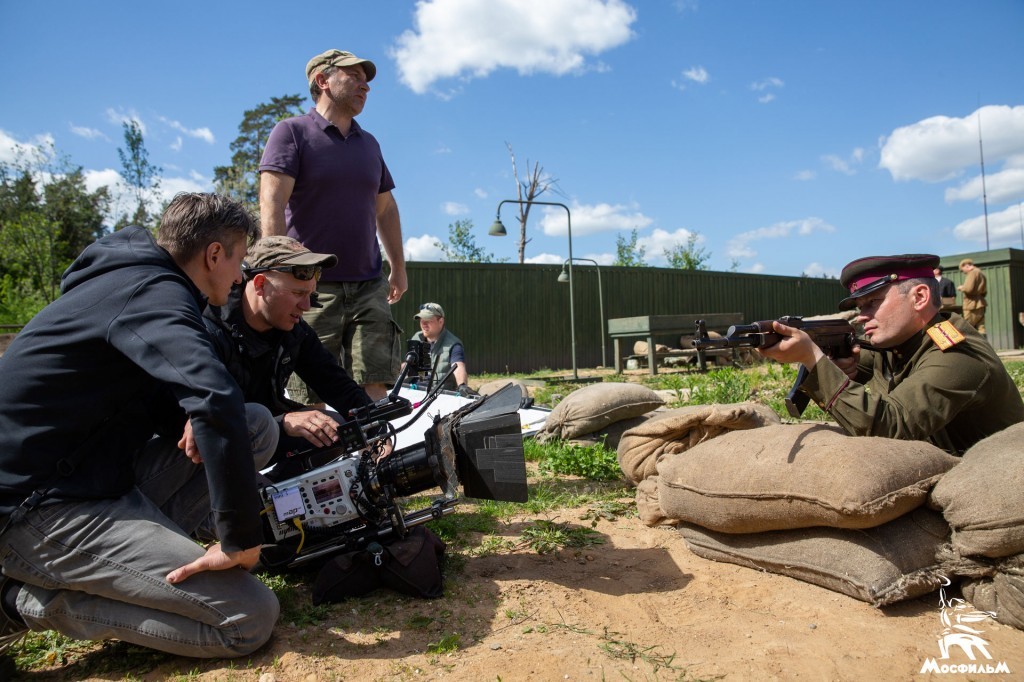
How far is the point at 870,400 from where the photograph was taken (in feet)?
8.16

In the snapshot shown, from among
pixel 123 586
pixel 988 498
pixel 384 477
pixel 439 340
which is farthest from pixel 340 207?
pixel 439 340

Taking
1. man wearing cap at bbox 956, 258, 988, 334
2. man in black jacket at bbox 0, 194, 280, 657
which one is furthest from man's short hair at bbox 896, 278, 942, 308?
man wearing cap at bbox 956, 258, 988, 334

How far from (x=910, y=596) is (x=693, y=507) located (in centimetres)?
79

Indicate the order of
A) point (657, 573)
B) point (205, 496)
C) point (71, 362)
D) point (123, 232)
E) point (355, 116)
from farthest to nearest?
point (355, 116)
point (657, 573)
point (205, 496)
point (123, 232)
point (71, 362)

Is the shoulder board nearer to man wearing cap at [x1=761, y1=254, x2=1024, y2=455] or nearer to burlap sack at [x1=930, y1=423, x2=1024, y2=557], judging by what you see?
man wearing cap at [x1=761, y1=254, x2=1024, y2=455]

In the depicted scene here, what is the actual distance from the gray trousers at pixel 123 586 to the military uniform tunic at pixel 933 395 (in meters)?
2.15

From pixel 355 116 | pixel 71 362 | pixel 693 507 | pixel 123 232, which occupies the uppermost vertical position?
pixel 355 116

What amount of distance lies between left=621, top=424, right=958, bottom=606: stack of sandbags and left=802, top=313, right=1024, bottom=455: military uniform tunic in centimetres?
11

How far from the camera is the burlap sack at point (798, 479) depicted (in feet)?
7.25

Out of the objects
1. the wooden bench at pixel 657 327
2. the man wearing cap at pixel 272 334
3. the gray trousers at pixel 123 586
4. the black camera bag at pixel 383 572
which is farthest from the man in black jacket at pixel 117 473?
the wooden bench at pixel 657 327

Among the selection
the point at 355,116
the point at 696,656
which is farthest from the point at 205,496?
the point at 355,116

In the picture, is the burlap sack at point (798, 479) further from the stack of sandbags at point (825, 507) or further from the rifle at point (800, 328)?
the rifle at point (800, 328)

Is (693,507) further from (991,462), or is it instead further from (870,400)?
(991,462)

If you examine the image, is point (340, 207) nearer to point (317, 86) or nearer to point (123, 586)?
point (317, 86)
